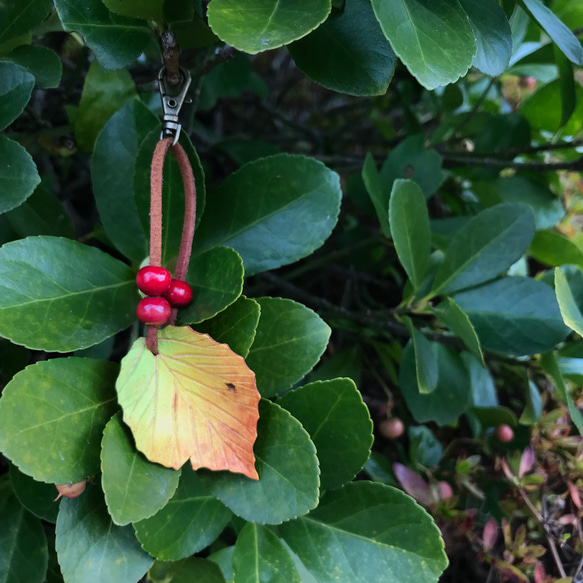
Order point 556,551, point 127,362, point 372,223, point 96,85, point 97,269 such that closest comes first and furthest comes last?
point 127,362
point 97,269
point 96,85
point 556,551
point 372,223

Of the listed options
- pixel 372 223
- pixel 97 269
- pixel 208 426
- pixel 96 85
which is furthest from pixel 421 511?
pixel 372 223

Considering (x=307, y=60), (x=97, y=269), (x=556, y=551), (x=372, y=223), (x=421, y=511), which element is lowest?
(x=556, y=551)

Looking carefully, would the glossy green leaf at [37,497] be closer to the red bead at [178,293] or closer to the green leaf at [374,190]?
the red bead at [178,293]

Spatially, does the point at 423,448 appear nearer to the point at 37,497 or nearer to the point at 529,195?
the point at 529,195

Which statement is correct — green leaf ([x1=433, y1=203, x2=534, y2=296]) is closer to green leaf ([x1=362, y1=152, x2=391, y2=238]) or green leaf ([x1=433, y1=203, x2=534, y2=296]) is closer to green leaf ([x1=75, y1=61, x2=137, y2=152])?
green leaf ([x1=362, y1=152, x2=391, y2=238])

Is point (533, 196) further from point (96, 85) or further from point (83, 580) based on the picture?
point (83, 580)

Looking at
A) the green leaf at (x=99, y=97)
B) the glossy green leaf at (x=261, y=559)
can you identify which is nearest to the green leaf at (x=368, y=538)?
the glossy green leaf at (x=261, y=559)
